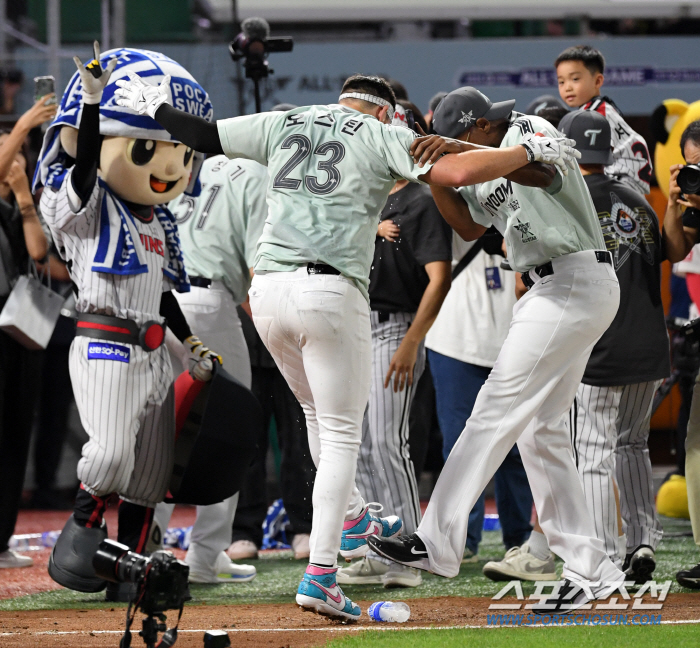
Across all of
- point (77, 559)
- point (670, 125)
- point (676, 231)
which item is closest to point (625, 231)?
point (676, 231)

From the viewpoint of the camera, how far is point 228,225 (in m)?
5.34

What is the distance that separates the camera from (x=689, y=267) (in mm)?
5770

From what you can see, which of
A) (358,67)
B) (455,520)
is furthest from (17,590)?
(358,67)

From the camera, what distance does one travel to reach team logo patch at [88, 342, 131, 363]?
433cm

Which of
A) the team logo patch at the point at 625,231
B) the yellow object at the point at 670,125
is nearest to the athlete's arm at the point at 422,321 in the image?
the team logo patch at the point at 625,231

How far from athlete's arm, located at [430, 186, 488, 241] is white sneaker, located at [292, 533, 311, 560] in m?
2.36

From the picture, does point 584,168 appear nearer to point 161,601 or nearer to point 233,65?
point 161,601

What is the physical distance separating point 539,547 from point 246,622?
1.65 metres

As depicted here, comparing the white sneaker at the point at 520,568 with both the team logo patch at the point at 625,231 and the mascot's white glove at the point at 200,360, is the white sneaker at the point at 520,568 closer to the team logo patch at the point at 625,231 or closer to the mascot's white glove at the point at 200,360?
the team logo patch at the point at 625,231

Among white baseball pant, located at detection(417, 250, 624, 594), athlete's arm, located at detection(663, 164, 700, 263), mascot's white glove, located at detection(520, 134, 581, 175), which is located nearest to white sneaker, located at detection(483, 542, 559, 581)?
white baseball pant, located at detection(417, 250, 624, 594)

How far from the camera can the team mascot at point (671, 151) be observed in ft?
22.5

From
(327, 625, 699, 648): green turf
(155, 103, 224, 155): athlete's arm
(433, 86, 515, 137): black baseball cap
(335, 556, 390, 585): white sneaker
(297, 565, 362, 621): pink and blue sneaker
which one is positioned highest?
(433, 86, 515, 137): black baseball cap

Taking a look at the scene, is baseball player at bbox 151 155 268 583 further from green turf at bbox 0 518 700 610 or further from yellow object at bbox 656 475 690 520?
yellow object at bbox 656 475 690 520

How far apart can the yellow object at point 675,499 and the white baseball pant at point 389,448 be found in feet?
8.41
